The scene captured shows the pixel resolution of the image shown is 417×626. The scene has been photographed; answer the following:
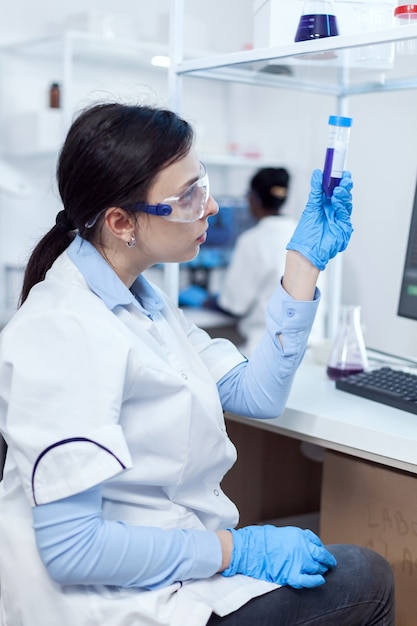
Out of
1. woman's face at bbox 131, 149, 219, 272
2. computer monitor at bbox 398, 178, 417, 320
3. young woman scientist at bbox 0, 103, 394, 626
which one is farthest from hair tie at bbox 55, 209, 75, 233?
computer monitor at bbox 398, 178, 417, 320

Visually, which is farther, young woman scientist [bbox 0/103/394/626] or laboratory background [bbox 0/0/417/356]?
laboratory background [bbox 0/0/417/356]

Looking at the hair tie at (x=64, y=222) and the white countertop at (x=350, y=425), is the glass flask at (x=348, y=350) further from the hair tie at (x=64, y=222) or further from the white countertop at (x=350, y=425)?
the hair tie at (x=64, y=222)

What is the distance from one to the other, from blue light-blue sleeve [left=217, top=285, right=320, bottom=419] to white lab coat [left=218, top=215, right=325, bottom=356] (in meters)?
1.70

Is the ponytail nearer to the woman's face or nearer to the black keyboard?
the woman's face

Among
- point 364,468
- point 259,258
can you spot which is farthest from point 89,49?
point 364,468

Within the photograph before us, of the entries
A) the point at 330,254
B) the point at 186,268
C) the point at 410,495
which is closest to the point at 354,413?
the point at 410,495

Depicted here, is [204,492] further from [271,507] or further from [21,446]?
[271,507]

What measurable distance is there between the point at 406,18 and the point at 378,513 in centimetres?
88

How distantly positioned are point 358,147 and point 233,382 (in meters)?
1.55

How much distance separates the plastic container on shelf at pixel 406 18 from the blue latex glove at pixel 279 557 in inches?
33.0

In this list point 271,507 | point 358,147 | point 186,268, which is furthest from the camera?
point 186,268

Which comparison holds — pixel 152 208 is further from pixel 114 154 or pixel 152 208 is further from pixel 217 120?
pixel 217 120

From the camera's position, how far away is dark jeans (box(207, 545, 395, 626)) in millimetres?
1115

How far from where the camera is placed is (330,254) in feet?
4.42
